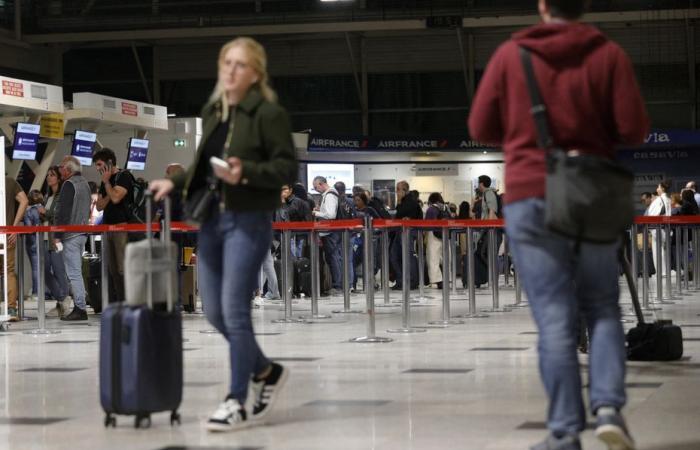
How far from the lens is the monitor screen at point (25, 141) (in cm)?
2009

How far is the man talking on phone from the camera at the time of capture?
12227 mm

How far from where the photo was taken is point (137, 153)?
2391 centimetres

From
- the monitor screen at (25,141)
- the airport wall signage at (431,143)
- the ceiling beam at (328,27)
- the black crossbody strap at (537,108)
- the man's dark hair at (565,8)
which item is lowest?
the black crossbody strap at (537,108)

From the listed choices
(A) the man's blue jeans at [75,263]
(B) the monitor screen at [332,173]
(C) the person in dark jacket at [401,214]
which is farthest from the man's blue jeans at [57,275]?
(B) the monitor screen at [332,173]

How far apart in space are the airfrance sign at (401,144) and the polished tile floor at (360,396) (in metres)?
19.1

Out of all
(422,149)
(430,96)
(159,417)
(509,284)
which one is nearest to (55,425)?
(159,417)

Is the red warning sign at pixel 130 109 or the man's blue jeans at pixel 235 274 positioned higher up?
the red warning sign at pixel 130 109

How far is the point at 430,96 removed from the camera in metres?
33.6

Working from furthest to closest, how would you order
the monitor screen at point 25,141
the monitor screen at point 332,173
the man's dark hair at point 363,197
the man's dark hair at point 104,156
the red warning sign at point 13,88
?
the monitor screen at point 332,173, the monitor screen at point 25,141, the man's dark hair at point 363,197, the red warning sign at point 13,88, the man's dark hair at point 104,156

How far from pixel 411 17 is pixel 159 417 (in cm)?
2576

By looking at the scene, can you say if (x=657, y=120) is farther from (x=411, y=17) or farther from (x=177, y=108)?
(x=177, y=108)

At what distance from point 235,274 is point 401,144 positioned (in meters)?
25.5

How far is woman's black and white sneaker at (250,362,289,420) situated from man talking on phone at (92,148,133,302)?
23.3 feet

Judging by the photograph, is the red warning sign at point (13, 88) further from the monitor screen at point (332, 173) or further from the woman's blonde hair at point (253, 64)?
the woman's blonde hair at point (253, 64)
